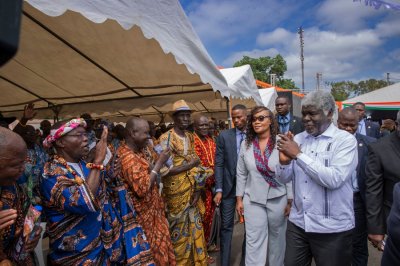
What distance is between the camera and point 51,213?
2.30m

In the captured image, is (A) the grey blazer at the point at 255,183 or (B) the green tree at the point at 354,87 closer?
(A) the grey blazer at the point at 255,183

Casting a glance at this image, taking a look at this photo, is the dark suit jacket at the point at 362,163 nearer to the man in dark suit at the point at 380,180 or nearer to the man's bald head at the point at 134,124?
the man in dark suit at the point at 380,180

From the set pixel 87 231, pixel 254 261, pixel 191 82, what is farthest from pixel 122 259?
pixel 191 82

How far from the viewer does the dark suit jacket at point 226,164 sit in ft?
13.1

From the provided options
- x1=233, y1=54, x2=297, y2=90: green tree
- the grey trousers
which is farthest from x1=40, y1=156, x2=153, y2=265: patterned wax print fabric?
x1=233, y1=54, x2=297, y2=90: green tree

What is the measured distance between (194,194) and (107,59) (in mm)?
2013

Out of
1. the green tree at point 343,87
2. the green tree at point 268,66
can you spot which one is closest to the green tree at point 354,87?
the green tree at point 343,87

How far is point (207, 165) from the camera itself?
15.2ft

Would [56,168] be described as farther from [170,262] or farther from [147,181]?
[170,262]

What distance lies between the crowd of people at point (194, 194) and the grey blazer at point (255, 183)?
0.01 meters

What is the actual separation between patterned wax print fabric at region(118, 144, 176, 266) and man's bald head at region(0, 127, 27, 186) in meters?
1.20

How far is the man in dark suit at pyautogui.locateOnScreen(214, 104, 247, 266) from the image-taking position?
3.92m

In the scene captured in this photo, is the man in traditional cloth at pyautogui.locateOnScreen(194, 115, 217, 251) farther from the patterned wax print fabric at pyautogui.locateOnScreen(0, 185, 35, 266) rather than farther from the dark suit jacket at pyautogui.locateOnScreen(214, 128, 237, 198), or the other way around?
the patterned wax print fabric at pyautogui.locateOnScreen(0, 185, 35, 266)

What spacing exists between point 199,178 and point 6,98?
4.56m
